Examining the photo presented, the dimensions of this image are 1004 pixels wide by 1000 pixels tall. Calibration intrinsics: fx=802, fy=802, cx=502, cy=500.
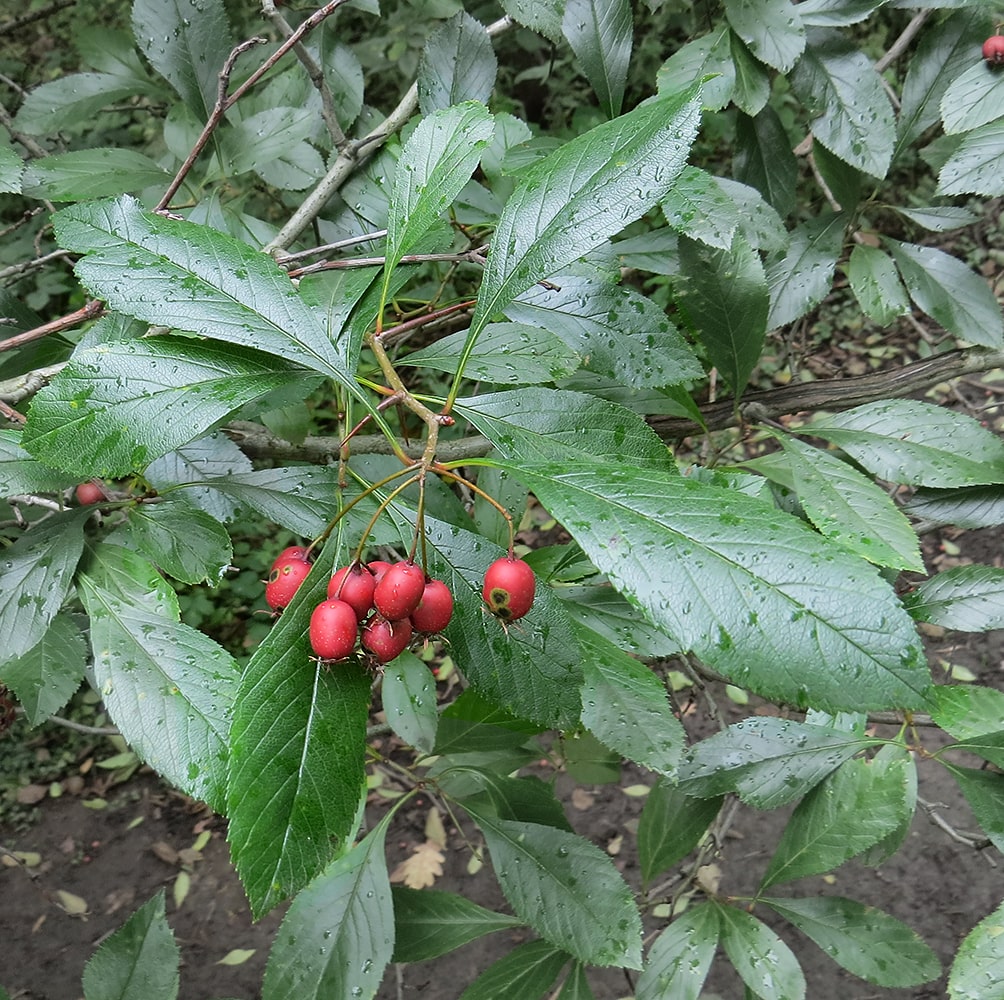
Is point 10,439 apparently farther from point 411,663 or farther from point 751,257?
point 751,257

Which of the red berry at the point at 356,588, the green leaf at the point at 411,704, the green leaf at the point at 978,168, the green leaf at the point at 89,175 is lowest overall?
the green leaf at the point at 411,704

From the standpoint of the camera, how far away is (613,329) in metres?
1.04

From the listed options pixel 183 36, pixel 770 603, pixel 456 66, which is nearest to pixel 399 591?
pixel 770 603

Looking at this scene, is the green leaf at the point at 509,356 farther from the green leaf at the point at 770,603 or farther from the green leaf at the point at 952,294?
the green leaf at the point at 952,294

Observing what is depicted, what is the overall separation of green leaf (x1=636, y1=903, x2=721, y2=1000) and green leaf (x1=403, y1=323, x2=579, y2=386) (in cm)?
98

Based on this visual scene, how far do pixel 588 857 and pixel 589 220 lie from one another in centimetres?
96

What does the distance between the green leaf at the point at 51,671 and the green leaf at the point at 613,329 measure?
2.42 ft

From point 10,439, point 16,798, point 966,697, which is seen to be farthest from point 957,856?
point 16,798

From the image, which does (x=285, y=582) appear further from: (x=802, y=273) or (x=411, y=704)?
(x=802, y=273)

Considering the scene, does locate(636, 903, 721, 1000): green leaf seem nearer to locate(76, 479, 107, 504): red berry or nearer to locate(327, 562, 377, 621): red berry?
locate(327, 562, 377, 621): red berry

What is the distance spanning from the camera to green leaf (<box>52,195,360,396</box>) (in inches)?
29.3

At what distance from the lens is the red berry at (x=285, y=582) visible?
2.40 feet


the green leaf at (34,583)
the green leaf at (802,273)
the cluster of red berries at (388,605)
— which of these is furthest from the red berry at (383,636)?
the green leaf at (802,273)

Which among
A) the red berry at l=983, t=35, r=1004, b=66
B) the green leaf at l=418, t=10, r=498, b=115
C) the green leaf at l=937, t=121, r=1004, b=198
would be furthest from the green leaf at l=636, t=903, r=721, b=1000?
the red berry at l=983, t=35, r=1004, b=66
